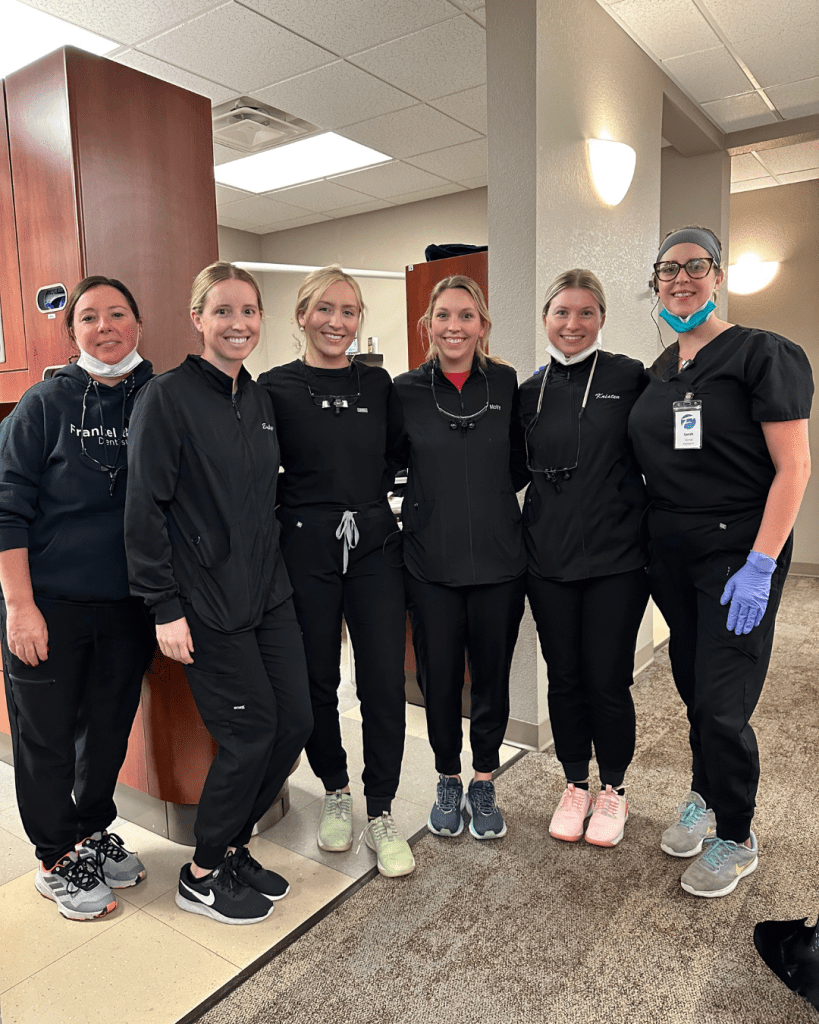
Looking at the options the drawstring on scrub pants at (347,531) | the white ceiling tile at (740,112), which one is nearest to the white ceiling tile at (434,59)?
the white ceiling tile at (740,112)

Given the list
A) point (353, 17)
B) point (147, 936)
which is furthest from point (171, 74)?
point (147, 936)

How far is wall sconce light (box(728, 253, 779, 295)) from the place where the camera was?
5.29 metres

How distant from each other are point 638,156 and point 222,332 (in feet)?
7.73

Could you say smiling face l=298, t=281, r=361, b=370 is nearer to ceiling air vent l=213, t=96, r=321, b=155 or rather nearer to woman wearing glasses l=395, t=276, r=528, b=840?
woman wearing glasses l=395, t=276, r=528, b=840

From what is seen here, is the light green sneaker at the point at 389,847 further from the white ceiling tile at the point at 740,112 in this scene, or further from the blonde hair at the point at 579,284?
the white ceiling tile at the point at 740,112

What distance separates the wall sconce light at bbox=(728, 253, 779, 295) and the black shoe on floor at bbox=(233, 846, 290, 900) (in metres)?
4.99

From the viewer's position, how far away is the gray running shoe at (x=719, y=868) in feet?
6.28

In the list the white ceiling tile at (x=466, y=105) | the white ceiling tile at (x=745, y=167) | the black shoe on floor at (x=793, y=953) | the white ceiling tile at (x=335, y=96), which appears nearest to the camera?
the black shoe on floor at (x=793, y=953)

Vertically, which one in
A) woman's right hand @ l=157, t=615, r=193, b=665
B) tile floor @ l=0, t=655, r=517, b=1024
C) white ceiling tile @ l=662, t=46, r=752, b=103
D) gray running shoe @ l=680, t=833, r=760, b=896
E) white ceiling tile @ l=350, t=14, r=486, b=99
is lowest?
tile floor @ l=0, t=655, r=517, b=1024

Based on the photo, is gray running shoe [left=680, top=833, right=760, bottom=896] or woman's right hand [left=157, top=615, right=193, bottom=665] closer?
woman's right hand [left=157, top=615, right=193, bottom=665]

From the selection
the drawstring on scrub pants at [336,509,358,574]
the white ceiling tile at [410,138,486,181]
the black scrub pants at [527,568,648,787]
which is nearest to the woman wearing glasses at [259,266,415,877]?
the drawstring on scrub pants at [336,509,358,574]

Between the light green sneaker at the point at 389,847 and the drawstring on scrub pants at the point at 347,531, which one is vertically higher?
the drawstring on scrub pants at the point at 347,531

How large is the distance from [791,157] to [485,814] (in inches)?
176

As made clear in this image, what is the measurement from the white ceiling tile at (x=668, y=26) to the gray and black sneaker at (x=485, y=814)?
2.89m
